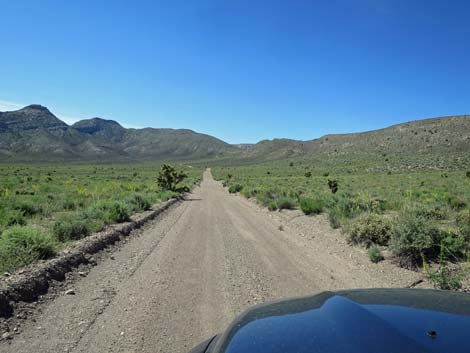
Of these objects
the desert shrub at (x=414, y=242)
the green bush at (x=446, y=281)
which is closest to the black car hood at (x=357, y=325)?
the green bush at (x=446, y=281)

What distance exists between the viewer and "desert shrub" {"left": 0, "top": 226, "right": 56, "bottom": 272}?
6348 millimetres

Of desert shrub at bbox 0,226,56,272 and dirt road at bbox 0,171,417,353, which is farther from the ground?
desert shrub at bbox 0,226,56,272

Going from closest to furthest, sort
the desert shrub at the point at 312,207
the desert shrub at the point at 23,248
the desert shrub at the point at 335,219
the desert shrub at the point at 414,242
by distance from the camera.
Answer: the desert shrub at the point at 23,248 < the desert shrub at the point at 414,242 < the desert shrub at the point at 335,219 < the desert shrub at the point at 312,207

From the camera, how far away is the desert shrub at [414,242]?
279 inches

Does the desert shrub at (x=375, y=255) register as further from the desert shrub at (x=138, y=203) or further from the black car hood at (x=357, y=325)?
the desert shrub at (x=138, y=203)

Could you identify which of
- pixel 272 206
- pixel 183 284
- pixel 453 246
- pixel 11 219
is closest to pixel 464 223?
pixel 453 246

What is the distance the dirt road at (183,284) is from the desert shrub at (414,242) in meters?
0.45

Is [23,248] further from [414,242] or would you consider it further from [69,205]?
[69,205]

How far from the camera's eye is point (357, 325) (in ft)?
7.36

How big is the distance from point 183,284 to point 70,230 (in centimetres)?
512

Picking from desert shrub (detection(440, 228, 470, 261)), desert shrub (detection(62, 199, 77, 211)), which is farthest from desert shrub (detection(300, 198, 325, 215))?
desert shrub (detection(62, 199, 77, 211))

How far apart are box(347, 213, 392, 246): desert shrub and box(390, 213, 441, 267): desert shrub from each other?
1.01m

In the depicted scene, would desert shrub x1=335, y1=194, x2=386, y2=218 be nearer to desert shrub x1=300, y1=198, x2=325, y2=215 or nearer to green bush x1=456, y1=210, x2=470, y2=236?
desert shrub x1=300, y1=198, x2=325, y2=215

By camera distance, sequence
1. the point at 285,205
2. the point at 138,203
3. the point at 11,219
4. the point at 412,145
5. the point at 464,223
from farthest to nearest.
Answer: the point at 412,145
the point at 285,205
the point at 138,203
the point at 11,219
the point at 464,223
